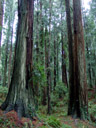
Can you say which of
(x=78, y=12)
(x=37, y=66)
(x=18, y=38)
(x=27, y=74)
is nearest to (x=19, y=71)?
(x=27, y=74)

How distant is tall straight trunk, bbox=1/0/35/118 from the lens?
468 centimetres

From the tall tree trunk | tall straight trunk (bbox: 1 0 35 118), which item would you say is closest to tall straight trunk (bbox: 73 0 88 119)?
the tall tree trunk

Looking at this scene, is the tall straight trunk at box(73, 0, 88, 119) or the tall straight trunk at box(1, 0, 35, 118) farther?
the tall straight trunk at box(73, 0, 88, 119)

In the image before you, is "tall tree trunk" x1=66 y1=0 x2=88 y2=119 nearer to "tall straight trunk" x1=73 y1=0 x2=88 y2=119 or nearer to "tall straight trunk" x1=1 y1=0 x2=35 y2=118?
"tall straight trunk" x1=73 y1=0 x2=88 y2=119

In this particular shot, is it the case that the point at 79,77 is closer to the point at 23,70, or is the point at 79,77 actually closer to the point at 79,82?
the point at 79,82

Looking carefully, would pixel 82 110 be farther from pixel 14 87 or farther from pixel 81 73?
pixel 14 87

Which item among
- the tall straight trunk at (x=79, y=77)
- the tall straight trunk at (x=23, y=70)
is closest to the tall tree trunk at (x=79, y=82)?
the tall straight trunk at (x=79, y=77)

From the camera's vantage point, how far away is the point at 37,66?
227 inches

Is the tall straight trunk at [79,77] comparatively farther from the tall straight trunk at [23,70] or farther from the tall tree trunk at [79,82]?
the tall straight trunk at [23,70]

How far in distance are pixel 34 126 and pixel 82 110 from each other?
375 centimetres

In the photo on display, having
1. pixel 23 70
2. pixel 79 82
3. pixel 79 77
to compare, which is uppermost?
pixel 23 70

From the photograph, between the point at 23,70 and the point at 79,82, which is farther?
the point at 79,82

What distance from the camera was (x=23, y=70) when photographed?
5.21m

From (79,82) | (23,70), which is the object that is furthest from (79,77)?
(23,70)
